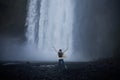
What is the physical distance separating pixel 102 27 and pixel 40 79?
41.7m

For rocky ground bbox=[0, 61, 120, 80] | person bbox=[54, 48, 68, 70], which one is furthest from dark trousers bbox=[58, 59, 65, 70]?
rocky ground bbox=[0, 61, 120, 80]

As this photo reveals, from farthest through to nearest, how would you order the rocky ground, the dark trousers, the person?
1. the dark trousers
2. the person
3. the rocky ground

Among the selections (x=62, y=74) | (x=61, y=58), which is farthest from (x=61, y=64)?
(x=62, y=74)

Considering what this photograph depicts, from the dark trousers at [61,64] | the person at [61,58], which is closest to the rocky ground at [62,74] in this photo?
the dark trousers at [61,64]

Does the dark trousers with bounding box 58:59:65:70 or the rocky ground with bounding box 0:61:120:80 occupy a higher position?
the dark trousers with bounding box 58:59:65:70

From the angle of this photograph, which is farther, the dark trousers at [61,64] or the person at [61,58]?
the dark trousers at [61,64]

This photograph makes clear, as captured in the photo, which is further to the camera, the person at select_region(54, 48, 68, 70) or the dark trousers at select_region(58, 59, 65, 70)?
the dark trousers at select_region(58, 59, 65, 70)

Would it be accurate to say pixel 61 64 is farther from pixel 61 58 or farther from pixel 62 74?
pixel 62 74

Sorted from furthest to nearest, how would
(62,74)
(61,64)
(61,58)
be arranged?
(61,64), (61,58), (62,74)

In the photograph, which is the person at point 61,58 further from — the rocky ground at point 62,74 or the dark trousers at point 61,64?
the rocky ground at point 62,74

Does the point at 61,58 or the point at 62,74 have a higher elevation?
the point at 61,58

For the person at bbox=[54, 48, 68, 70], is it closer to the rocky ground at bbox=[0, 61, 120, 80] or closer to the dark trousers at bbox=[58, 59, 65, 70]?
the dark trousers at bbox=[58, 59, 65, 70]

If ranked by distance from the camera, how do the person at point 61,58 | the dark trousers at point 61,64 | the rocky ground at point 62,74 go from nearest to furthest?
the rocky ground at point 62,74 → the person at point 61,58 → the dark trousers at point 61,64

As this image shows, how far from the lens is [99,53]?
188 ft
